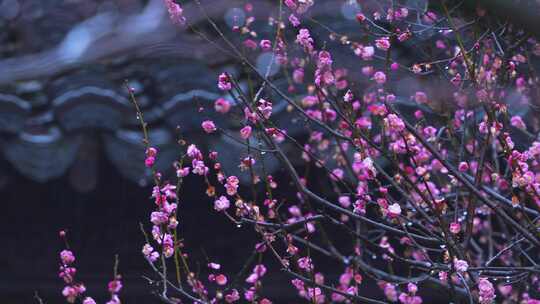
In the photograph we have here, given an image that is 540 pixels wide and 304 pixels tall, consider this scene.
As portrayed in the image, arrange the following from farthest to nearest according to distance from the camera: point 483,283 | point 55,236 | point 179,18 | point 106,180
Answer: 1. point 55,236
2. point 106,180
3. point 179,18
4. point 483,283

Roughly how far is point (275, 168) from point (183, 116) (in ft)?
1.46

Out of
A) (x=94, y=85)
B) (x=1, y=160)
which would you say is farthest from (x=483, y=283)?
(x=1, y=160)

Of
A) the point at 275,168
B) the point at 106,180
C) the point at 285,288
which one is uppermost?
the point at 275,168

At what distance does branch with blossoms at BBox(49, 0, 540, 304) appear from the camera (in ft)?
7.89

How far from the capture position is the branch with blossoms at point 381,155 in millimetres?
2406

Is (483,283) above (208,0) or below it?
below

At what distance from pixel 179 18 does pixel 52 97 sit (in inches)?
30.0

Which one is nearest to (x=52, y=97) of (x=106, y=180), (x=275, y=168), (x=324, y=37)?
(x=106, y=180)

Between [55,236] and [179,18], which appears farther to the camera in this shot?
[55,236]

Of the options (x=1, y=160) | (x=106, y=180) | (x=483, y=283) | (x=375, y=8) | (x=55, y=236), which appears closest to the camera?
(x=483, y=283)

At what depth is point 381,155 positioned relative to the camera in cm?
311

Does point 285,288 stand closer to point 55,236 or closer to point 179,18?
point 55,236

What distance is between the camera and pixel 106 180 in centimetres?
358

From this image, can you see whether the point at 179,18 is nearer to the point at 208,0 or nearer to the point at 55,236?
the point at 208,0
